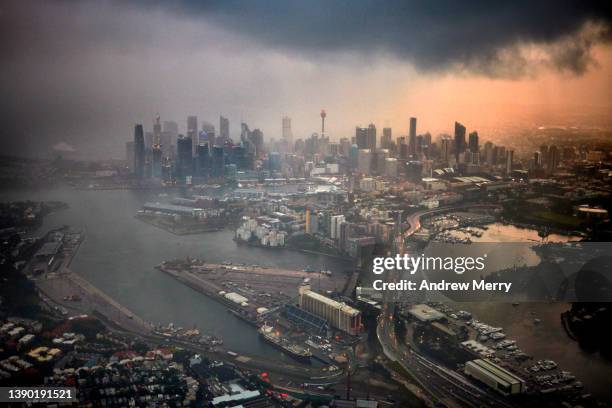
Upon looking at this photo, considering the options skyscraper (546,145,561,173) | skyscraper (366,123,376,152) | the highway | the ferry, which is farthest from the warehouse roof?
skyscraper (546,145,561,173)

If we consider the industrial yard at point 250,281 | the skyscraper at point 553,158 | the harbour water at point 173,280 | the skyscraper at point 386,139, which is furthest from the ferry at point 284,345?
the skyscraper at point 553,158

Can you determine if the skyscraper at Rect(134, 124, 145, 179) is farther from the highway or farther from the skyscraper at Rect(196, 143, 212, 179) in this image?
the highway

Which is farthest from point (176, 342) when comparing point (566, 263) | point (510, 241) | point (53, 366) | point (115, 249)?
point (566, 263)

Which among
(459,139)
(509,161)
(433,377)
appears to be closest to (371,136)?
(459,139)

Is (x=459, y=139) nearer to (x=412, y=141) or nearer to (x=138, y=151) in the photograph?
(x=412, y=141)

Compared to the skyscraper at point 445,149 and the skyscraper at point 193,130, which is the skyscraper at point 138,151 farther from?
the skyscraper at point 445,149

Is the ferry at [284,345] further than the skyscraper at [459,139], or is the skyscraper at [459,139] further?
the skyscraper at [459,139]

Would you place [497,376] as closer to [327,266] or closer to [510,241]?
[510,241]
